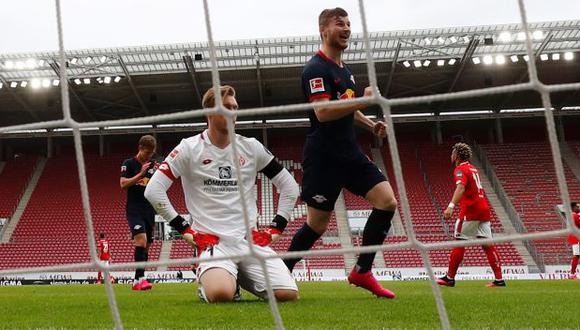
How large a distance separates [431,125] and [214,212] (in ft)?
63.5

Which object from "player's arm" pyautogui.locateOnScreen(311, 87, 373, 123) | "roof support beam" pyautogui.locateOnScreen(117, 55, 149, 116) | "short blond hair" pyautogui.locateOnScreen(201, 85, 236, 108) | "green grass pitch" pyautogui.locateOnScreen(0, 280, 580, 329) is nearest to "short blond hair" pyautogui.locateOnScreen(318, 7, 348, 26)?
"player's arm" pyautogui.locateOnScreen(311, 87, 373, 123)

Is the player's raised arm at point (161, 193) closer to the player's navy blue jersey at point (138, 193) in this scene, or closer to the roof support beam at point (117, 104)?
the player's navy blue jersey at point (138, 193)

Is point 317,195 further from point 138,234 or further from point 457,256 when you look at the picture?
point 138,234

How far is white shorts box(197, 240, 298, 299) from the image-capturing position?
3293mm

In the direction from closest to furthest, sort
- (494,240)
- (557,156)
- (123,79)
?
(494,240) → (557,156) → (123,79)

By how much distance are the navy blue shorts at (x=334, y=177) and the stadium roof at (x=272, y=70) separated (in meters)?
13.4

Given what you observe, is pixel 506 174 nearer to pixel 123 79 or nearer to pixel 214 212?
pixel 123 79

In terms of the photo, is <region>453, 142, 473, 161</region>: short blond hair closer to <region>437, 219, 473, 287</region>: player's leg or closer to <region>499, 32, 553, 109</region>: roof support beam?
<region>437, 219, 473, 287</region>: player's leg

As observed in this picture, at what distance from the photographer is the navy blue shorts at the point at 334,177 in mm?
3512

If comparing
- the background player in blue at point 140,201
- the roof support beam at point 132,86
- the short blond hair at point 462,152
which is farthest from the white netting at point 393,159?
the roof support beam at point 132,86

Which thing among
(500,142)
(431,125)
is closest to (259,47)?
(431,125)

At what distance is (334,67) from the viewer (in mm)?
3529

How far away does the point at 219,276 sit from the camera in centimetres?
329

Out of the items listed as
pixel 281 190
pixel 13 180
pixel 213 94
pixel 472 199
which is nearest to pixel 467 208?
pixel 472 199
